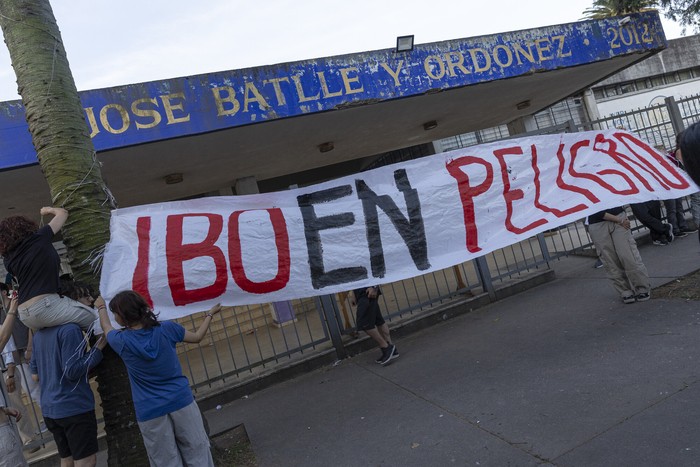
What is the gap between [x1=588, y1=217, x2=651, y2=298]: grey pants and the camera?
5711mm

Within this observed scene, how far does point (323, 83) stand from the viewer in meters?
7.67

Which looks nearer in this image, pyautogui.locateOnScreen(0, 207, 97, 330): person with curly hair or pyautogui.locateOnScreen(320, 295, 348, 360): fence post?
pyautogui.locateOnScreen(0, 207, 97, 330): person with curly hair

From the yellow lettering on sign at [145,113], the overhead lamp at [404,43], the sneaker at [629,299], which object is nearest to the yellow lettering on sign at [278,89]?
the yellow lettering on sign at [145,113]

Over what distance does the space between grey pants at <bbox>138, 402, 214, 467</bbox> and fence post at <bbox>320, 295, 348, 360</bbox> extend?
3125 millimetres

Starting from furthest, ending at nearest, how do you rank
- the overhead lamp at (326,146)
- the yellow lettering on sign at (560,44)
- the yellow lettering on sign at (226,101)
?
the overhead lamp at (326,146), the yellow lettering on sign at (560,44), the yellow lettering on sign at (226,101)

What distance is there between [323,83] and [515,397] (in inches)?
215

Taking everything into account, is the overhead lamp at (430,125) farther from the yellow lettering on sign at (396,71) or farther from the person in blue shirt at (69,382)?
the person in blue shirt at (69,382)

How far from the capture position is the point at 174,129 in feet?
22.3

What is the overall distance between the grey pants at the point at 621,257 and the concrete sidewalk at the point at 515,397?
25 cm

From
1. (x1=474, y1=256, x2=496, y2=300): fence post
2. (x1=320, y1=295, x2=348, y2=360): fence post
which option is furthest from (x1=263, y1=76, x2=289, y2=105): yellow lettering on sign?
(x1=474, y1=256, x2=496, y2=300): fence post

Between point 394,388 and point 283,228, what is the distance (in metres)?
2.12

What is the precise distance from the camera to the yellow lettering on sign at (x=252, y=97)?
23.5ft

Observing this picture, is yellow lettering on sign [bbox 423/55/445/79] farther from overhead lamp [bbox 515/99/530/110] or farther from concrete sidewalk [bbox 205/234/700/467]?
overhead lamp [bbox 515/99/530/110]

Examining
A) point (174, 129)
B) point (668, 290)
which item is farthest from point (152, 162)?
point (668, 290)
